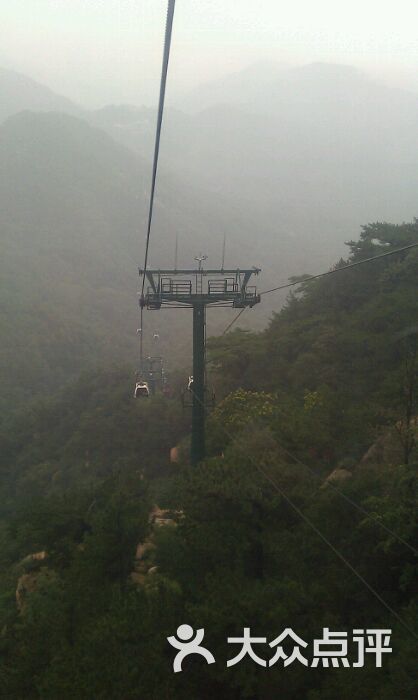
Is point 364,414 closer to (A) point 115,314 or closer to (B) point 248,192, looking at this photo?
(A) point 115,314

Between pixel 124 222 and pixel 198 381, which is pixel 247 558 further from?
pixel 124 222

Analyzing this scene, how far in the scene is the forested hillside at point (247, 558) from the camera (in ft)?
21.6

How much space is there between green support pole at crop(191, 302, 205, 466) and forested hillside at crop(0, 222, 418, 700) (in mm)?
1779

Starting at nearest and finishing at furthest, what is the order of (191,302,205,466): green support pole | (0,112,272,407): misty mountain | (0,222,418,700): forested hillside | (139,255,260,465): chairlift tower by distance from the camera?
(0,222,418,700): forested hillside, (139,255,260,465): chairlift tower, (191,302,205,466): green support pole, (0,112,272,407): misty mountain

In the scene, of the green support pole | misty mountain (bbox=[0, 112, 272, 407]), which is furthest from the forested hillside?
misty mountain (bbox=[0, 112, 272, 407])

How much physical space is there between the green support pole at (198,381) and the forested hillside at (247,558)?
1.78m

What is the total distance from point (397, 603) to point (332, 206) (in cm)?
16242

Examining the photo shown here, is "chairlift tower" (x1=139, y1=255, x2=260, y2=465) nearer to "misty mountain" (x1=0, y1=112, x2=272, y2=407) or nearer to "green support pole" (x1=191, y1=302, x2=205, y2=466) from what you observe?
"green support pole" (x1=191, y1=302, x2=205, y2=466)

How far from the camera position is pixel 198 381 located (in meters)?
15.4

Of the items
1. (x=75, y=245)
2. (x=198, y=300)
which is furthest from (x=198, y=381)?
(x=75, y=245)

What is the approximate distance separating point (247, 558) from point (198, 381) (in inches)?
274

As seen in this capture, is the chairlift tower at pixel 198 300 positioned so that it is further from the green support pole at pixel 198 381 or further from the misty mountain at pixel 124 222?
the misty mountain at pixel 124 222

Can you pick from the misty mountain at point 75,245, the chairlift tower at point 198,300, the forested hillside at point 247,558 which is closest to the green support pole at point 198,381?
the chairlift tower at point 198,300

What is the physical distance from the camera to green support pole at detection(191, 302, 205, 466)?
1534cm
